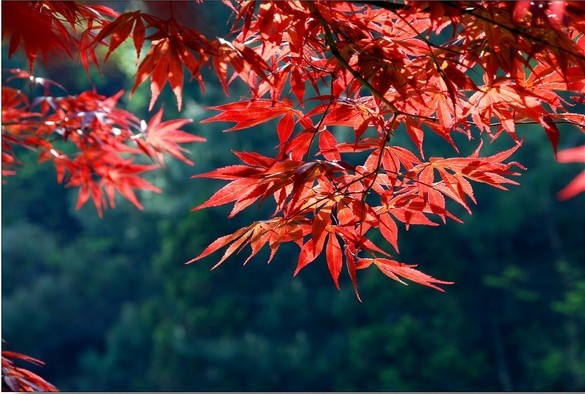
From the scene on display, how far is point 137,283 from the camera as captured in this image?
508 centimetres

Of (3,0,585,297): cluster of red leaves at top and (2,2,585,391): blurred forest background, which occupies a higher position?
(3,0,585,297): cluster of red leaves at top

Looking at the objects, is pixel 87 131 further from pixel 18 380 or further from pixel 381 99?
pixel 381 99

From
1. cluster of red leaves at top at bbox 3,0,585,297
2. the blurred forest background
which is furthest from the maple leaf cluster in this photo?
the blurred forest background

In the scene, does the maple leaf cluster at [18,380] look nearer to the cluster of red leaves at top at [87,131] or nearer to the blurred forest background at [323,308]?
the cluster of red leaves at top at [87,131]

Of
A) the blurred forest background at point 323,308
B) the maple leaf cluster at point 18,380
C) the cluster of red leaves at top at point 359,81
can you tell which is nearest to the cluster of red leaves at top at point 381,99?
the cluster of red leaves at top at point 359,81

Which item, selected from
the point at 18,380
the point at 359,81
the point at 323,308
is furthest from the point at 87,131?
the point at 323,308

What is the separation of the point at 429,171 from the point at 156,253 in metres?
4.55

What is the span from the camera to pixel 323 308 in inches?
168

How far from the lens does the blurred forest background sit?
163 inches

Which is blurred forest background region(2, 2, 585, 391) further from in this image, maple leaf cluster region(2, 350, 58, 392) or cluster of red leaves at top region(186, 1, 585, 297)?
cluster of red leaves at top region(186, 1, 585, 297)

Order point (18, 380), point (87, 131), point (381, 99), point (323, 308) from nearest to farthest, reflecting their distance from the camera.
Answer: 1. point (381, 99)
2. point (18, 380)
3. point (87, 131)
4. point (323, 308)

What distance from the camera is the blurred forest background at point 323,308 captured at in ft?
13.6

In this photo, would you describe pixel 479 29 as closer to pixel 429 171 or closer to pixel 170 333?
pixel 429 171

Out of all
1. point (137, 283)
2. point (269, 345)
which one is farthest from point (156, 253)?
point (269, 345)
